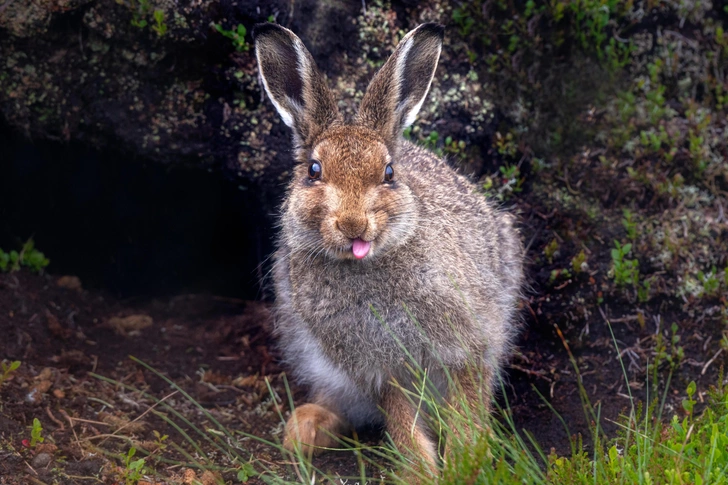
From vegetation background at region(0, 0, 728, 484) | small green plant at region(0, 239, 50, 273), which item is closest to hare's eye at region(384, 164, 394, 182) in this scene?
vegetation background at region(0, 0, 728, 484)

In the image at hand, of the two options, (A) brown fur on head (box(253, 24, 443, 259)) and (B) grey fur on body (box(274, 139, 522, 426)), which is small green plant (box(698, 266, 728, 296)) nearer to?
(B) grey fur on body (box(274, 139, 522, 426))

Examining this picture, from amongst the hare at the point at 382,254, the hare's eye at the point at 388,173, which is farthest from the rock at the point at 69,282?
the hare's eye at the point at 388,173

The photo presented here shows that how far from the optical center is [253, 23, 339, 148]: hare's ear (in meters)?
4.68

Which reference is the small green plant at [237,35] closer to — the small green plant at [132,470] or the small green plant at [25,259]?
the small green plant at [25,259]

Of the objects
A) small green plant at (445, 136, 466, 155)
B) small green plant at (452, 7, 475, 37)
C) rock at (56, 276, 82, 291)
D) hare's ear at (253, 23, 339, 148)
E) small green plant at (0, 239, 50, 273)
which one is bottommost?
rock at (56, 276, 82, 291)

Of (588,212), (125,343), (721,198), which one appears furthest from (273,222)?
(721,198)

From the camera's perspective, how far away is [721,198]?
6320mm

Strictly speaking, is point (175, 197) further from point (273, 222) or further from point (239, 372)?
point (239, 372)

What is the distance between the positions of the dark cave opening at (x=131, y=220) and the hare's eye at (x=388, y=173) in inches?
79.1

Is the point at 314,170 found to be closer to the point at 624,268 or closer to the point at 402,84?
the point at 402,84

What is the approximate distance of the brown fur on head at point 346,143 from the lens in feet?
13.8

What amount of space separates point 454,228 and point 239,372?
102 inches

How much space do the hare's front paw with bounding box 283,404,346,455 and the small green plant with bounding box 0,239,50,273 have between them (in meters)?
2.79

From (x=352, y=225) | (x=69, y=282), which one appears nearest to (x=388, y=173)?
(x=352, y=225)
